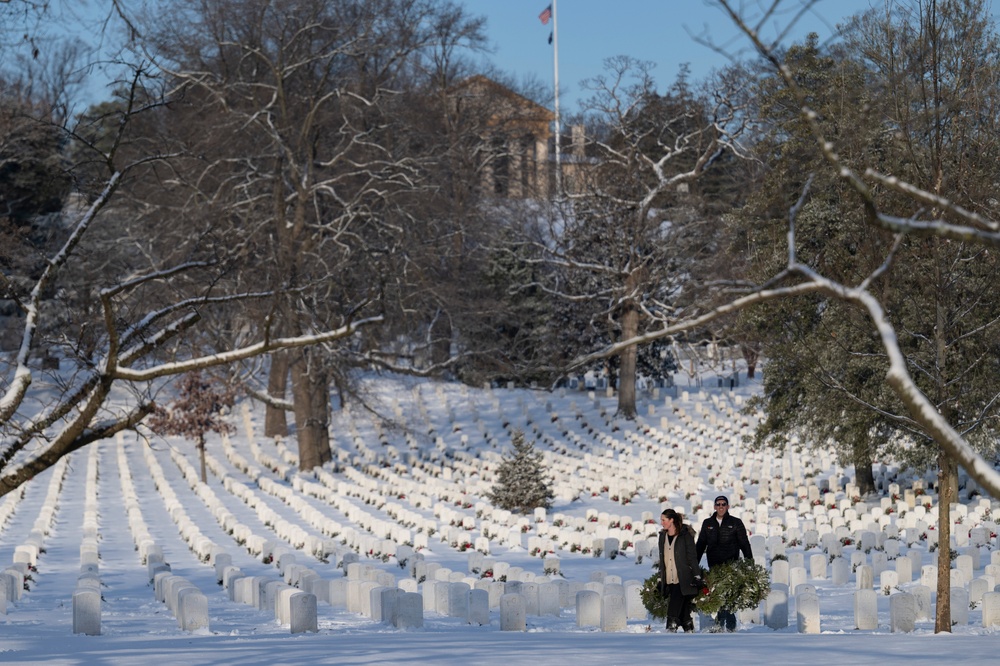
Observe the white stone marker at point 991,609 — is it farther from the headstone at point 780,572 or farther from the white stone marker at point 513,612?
the white stone marker at point 513,612

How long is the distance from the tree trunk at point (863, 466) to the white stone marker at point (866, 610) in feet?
34.5

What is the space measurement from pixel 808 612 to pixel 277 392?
2321 centimetres

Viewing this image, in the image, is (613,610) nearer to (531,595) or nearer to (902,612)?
(531,595)

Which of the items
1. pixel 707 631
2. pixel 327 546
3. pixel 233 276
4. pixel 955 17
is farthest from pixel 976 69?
pixel 233 276

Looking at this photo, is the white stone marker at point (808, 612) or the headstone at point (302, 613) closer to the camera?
the headstone at point (302, 613)

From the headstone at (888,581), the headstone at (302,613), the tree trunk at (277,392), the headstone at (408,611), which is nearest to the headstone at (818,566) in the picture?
the headstone at (888,581)

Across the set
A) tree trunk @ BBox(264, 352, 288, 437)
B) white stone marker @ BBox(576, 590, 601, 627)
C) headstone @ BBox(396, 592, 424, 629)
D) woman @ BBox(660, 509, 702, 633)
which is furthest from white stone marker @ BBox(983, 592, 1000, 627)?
tree trunk @ BBox(264, 352, 288, 437)

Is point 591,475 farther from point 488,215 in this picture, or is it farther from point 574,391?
point 488,215

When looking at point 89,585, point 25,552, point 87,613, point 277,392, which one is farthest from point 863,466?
point 87,613

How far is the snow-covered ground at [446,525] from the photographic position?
29.3 ft

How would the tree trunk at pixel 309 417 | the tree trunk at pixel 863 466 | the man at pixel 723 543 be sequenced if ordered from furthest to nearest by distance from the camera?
the tree trunk at pixel 309 417, the tree trunk at pixel 863 466, the man at pixel 723 543

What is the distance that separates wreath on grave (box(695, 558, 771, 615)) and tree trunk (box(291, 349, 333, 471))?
17.8 metres

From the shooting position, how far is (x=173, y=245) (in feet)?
95.3

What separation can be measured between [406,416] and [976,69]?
24927 mm
